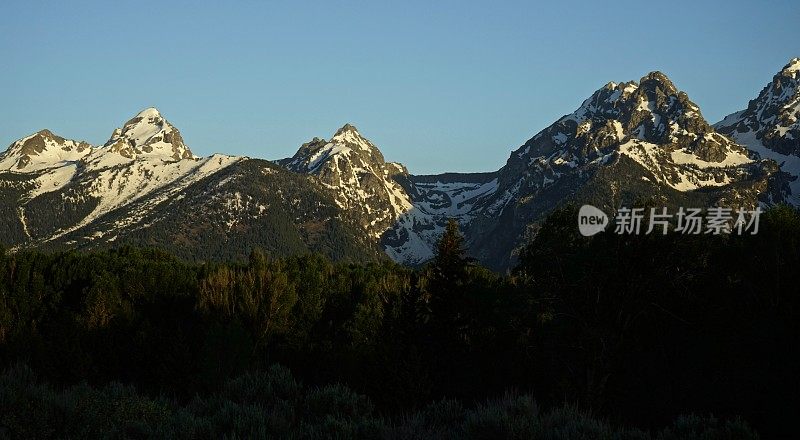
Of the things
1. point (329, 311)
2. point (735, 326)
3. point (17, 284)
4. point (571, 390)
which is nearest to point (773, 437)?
point (571, 390)

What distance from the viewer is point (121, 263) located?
107250 millimetres

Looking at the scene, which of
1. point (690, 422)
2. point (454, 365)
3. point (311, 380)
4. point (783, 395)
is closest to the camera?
point (690, 422)

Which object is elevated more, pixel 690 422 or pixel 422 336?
pixel 690 422

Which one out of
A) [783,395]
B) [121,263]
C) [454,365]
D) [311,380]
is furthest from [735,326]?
[121,263]

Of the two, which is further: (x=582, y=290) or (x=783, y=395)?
(x=582, y=290)

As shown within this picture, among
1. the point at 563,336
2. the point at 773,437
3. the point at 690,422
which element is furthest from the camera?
the point at 563,336

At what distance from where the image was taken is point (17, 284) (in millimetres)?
87688

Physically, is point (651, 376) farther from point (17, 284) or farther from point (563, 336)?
point (17, 284)

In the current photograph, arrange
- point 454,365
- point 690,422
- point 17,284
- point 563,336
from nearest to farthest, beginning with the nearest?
point 690,422 → point 563,336 → point 454,365 → point 17,284

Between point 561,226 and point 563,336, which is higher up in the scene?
point 561,226

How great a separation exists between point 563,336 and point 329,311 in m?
51.9

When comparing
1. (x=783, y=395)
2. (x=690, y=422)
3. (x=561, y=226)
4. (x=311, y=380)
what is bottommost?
(x=311, y=380)

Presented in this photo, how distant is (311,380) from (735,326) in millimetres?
36687

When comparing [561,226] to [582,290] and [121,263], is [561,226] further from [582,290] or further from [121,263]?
[121,263]
